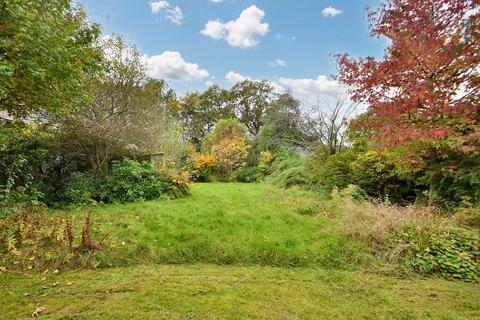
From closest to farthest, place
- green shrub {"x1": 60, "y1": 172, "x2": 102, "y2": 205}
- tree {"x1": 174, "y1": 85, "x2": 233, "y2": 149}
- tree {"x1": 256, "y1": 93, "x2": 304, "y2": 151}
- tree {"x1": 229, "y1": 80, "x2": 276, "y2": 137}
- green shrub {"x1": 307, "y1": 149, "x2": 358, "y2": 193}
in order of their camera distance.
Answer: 1. green shrub {"x1": 60, "y1": 172, "x2": 102, "y2": 205}
2. green shrub {"x1": 307, "y1": 149, "x2": 358, "y2": 193}
3. tree {"x1": 256, "y1": 93, "x2": 304, "y2": 151}
4. tree {"x1": 229, "y1": 80, "x2": 276, "y2": 137}
5. tree {"x1": 174, "y1": 85, "x2": 233, "y2": 149}

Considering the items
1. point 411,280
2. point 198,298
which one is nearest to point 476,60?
point 411,280

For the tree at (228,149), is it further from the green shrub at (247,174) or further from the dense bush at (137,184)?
the dense bush at (137,184)

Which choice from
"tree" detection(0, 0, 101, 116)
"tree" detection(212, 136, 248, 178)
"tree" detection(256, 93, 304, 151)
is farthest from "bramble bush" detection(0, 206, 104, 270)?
"tree" detection(256, 93, 304, 151)

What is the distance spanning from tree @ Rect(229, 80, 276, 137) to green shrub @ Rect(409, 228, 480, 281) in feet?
75.1

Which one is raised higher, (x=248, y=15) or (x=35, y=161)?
(x=248, y=15)

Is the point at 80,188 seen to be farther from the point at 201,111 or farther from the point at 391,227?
the point at 201,111

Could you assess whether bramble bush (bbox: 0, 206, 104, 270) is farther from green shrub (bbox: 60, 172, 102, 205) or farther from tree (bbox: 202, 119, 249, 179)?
tree (bbox: 202, 119, 249, 179)

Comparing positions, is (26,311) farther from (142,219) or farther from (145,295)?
(142,219)

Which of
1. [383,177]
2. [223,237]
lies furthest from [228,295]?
[383,177]

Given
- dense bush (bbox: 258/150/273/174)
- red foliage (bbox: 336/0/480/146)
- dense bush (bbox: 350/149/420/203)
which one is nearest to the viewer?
red foliage (bbox: 336/0/480/146)

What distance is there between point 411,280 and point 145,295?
3.76m

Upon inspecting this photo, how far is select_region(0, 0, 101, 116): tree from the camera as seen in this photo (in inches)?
140

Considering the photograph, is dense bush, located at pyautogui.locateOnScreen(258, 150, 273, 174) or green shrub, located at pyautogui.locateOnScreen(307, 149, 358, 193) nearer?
green shrub, located at pyautogui.locateOnScreen(307, 149, 358, 193)

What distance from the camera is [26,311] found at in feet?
9.29
